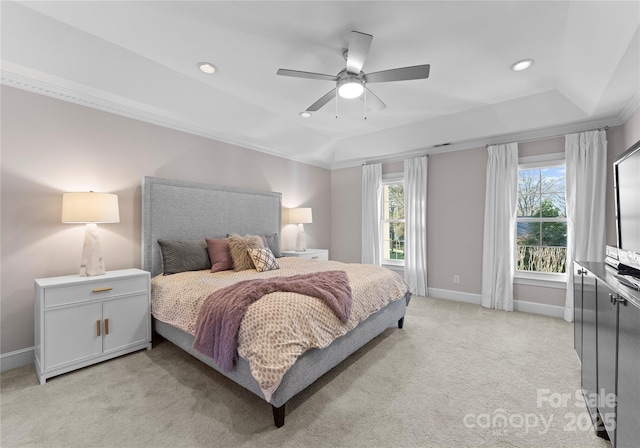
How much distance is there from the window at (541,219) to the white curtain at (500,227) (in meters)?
0.23

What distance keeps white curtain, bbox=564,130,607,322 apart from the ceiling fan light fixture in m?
3.05

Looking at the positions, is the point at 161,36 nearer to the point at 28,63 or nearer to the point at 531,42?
the point at 28,63

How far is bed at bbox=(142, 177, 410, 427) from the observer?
1.82 meters

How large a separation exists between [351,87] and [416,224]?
120 inches

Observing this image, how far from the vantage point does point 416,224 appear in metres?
4.90

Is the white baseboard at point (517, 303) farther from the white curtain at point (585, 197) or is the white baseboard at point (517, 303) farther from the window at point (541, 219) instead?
the window at point (541, 219)

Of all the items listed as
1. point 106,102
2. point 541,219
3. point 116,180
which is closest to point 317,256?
point 116,180

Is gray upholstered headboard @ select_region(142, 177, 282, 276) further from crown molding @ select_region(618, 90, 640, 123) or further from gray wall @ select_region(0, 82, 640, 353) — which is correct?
crown molding @ select_region(618, 90, 640, 123)

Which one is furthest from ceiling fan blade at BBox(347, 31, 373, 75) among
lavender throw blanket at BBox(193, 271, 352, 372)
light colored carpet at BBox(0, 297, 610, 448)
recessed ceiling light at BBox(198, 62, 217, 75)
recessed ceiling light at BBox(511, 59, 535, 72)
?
light colored carpet at BBox(0, 297, 610, 448)

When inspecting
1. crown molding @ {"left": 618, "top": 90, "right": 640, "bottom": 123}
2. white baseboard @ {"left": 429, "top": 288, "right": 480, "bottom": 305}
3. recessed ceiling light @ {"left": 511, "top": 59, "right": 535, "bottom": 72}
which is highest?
recessed ceiling light @ {"left": 511, "top": 59, "right": 535, "bottom": 72}

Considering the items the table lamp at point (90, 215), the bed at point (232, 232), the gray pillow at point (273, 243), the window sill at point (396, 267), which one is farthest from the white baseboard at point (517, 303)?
the table lamp at point (90, 215)

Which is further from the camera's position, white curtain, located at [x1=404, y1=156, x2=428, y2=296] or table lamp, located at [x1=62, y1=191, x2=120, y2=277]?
white curtain, located at [x1=404, y1=156, x2=428, y2=296]

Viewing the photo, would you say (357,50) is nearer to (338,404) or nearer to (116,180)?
(338,404)

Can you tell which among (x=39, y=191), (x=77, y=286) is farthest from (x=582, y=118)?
(x=39, y=191)
